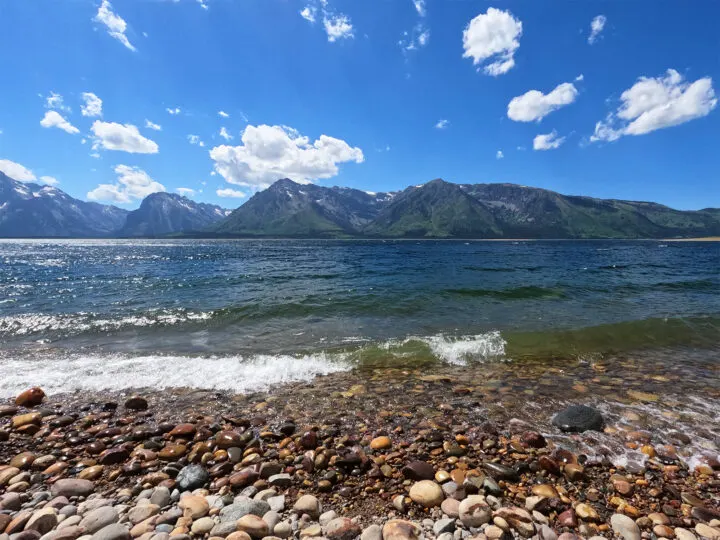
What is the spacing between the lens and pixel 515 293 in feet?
90.7

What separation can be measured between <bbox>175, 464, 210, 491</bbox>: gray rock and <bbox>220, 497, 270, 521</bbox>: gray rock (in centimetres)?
98

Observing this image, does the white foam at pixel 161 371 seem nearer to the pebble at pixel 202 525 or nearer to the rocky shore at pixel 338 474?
the rocky shore at pixel 338 474

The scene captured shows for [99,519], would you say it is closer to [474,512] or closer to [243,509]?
[243,509]

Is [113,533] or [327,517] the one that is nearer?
[113,533]

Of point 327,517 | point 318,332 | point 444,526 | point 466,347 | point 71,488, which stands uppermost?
point 444,526

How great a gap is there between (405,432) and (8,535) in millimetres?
6332

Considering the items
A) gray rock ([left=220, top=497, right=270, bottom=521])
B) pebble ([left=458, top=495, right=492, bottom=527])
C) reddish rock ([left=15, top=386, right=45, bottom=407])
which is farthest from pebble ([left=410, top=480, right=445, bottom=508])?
reddish rock ([left=15, top=386, right=45, bottom=407])

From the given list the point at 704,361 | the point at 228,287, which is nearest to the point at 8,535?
the point at 704,361

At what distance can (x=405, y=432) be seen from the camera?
7.09m

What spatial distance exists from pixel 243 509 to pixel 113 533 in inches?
63.5

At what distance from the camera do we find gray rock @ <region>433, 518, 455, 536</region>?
4.36 metres

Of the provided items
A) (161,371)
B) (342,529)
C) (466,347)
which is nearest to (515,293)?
(466,347)

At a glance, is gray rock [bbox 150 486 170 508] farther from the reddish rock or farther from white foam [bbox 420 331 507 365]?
white foam [bbox 420 331 507 365]

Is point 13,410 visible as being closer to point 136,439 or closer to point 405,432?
point 136,439
